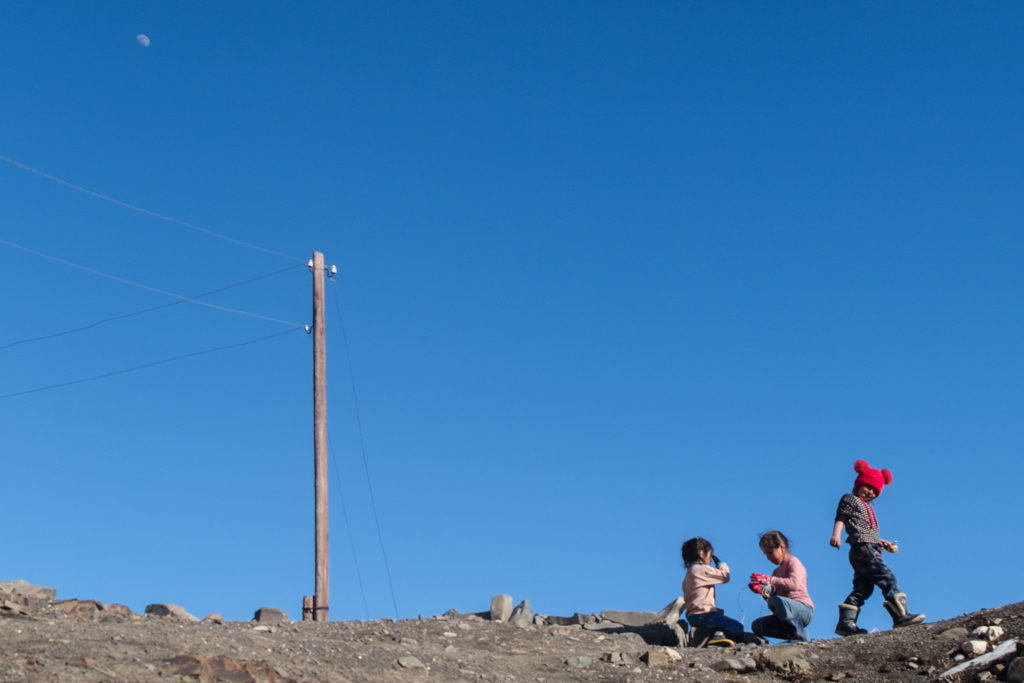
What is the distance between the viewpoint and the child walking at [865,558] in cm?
1265

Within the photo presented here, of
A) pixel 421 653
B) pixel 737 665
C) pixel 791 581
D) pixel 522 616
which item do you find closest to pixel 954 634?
pixel 791 581

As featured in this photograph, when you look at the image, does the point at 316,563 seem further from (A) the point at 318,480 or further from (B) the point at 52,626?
(B) the point at 52,626

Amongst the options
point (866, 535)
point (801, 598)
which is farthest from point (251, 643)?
point (866, 535)

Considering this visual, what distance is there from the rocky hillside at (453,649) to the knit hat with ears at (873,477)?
1.79 meters

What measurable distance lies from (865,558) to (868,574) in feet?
0.57

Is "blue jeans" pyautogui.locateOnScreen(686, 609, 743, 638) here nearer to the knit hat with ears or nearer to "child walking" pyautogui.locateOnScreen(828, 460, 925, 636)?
"child walking" pyautogui.locateOnScreen(828, 460, 925, 636)

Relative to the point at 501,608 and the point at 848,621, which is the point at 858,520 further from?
the point at 501,608

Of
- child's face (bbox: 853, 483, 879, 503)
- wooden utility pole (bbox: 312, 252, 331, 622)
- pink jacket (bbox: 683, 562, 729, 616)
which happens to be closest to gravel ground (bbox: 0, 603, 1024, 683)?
pink jacket (bbox: 683, 562, 729, 616)

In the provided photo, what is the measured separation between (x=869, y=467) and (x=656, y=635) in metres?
3.06

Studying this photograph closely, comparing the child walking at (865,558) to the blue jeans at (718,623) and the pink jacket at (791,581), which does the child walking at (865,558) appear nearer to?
the pink jacket at (791,581)

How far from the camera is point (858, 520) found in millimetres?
13070

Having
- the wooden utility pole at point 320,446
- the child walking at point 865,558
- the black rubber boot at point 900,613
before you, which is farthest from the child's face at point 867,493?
the wooden utility pole at point 320,446

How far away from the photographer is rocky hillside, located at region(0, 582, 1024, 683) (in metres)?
8.96

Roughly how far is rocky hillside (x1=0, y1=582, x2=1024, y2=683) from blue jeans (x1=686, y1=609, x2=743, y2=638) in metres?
0.29
